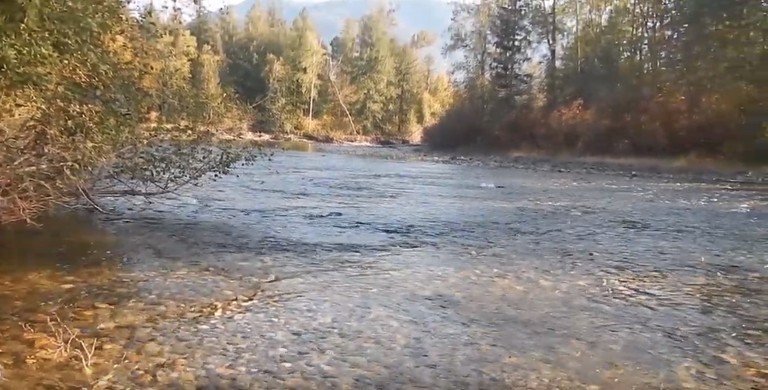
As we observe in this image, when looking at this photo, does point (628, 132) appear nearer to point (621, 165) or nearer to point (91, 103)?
point (621, 165)

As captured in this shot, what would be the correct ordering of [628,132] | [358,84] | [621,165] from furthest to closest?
[358,84] < [628,132] < [621,165]

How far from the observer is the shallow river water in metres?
6.92

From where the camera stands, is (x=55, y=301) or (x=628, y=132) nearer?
(x=55, y=301)

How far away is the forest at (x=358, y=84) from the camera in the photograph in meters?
11.1

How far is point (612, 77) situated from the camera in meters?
47.7

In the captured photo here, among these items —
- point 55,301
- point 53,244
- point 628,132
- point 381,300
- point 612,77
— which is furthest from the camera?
point 612,77

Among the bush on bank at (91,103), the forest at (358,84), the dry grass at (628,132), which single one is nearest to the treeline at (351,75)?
the forest at (358,84)

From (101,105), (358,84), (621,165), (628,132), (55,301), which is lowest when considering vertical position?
(55,301)

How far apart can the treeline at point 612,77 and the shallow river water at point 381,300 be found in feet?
73.9

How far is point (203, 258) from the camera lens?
1227 centimetres

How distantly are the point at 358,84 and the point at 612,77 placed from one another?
4384cm

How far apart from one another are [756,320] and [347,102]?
78966 millimetres

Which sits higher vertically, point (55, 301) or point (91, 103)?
point (91, 103)

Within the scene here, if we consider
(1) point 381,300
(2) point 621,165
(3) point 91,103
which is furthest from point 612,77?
(1) point 381,300
